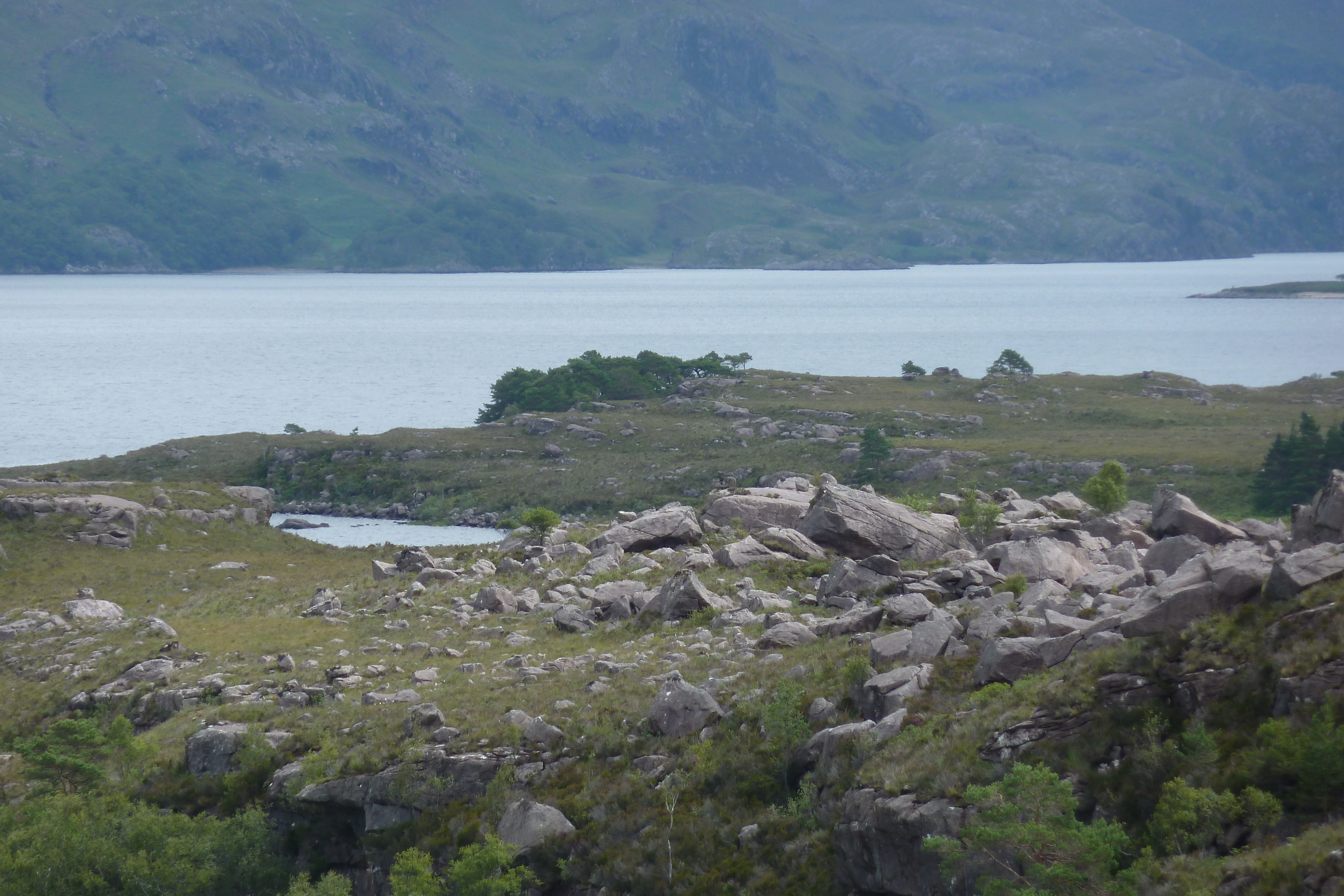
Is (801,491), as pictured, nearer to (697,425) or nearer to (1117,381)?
(697,425)

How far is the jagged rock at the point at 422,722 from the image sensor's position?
75.9ft

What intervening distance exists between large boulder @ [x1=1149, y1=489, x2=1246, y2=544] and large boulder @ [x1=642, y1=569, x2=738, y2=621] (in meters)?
12.6

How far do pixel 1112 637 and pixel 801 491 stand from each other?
82.1 feet

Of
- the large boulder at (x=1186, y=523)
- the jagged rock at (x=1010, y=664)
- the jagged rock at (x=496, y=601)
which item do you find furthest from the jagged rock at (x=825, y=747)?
the jagged rock at (x=496, y=601)

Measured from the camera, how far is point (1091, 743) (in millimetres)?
15852

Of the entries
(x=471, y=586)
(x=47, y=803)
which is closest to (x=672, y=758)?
(x=47, y=803)

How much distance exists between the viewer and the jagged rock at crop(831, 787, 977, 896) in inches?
613

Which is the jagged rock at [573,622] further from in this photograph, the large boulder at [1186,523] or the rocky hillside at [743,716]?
the large boulder at [1186,523]

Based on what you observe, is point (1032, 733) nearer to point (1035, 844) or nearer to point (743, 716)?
point (1035, 844)

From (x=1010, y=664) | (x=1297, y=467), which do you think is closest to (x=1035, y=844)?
(x=1010, y=664)

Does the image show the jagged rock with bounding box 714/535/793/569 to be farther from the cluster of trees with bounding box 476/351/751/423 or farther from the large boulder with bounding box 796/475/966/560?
the cluster of trees with bounding box 476/351/751/423

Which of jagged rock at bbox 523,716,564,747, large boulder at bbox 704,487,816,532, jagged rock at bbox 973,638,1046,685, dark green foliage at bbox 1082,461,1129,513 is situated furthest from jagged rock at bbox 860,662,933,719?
dark green foliage at bbox 1082,461,1129,513

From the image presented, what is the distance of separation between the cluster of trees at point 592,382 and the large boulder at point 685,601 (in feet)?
257

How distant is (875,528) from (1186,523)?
8746mm
